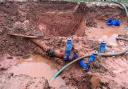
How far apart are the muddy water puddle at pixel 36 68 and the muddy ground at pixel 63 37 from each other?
0.33ft

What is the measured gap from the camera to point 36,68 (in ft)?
25.5

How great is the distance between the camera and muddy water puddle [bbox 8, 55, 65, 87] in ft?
24.7

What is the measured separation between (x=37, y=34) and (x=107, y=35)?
1972 mm

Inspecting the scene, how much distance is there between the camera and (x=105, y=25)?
9.44 metres

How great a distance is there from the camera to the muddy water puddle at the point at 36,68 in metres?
7.52

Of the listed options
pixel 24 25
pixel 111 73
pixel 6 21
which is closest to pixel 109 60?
pixel 111 73

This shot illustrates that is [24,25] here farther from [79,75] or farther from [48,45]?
[79,75]

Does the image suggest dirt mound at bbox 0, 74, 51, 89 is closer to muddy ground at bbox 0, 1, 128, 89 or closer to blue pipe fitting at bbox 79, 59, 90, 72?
muddy ground at bbox 0, 1, 128, 89

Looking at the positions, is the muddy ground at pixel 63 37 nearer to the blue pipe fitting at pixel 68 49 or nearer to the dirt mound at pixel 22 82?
the dirt mound at pixel 22 82

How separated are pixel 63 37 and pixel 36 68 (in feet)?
3.89

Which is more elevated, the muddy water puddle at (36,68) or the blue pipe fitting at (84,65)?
the blue pipe fitting at (84,65)

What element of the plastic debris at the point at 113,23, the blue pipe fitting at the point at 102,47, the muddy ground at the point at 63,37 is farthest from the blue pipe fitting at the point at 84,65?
the plastic debris at the point at 113,23

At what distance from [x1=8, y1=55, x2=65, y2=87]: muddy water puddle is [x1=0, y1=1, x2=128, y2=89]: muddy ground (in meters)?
0.10

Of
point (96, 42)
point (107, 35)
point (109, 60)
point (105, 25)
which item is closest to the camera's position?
point (109, 60)
